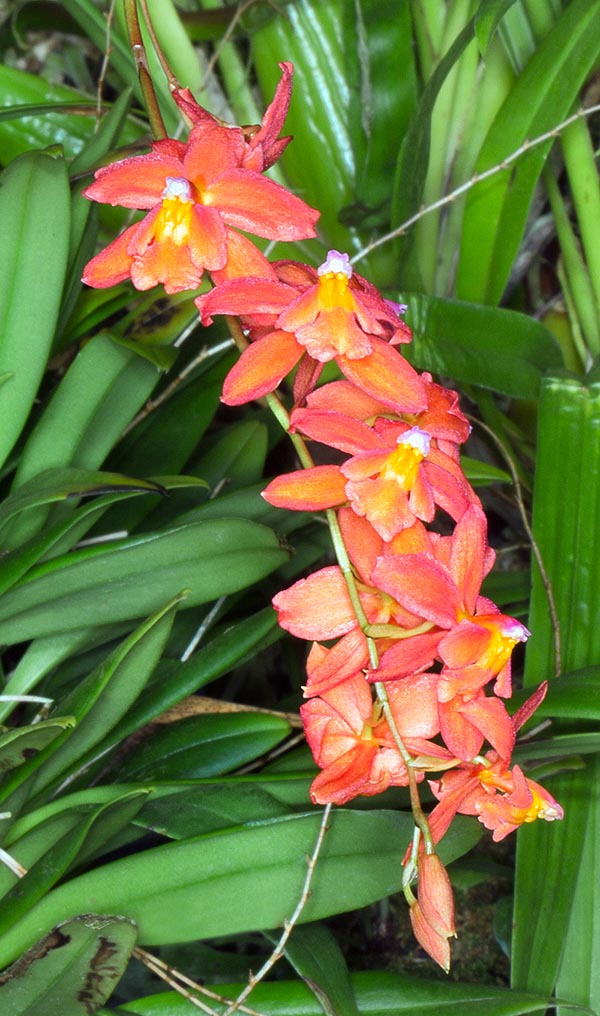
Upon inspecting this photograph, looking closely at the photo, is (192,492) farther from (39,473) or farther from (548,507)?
(548,507)

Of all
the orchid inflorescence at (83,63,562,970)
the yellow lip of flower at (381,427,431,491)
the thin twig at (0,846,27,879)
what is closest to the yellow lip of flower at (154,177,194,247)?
the orchid inflorescence at (83,63,562,970)

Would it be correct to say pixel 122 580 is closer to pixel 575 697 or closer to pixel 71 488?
pixel 71 488

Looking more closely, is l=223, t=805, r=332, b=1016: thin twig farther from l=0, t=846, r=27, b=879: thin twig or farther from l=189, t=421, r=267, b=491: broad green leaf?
l=189, t=421, r=267, b=491: broad green leaf

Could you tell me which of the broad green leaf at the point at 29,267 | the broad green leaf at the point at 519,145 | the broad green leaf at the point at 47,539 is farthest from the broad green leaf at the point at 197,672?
the broad green leaf at the point at 519,145

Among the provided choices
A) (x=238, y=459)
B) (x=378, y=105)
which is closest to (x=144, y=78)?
(x=238, y=459)

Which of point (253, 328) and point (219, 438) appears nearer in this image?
point (253, 328)

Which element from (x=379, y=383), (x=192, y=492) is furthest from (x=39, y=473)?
(x=379, y=383)
